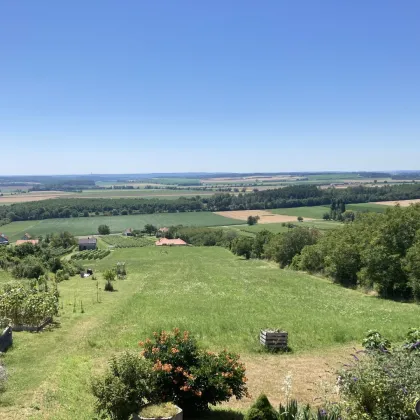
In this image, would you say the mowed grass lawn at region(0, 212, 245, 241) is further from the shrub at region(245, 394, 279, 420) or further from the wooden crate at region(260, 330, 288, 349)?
the shrub at region(245, 394, 279, 420)

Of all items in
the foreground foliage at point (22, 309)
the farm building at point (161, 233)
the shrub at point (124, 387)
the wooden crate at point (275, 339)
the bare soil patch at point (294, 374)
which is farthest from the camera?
the farm building at point (161, 233)

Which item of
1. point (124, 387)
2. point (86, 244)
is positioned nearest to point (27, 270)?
point (124, 387)

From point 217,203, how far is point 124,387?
581 feet

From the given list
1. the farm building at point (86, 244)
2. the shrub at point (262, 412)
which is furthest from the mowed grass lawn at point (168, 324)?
the farm building at point (86, 244)

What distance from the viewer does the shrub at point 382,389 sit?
8297mm

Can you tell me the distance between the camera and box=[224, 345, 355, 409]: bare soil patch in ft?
40.2

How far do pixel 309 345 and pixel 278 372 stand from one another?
3.64 metres

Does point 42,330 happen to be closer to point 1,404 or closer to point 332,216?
point 1,404

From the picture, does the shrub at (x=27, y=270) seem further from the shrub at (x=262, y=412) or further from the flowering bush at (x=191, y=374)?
the shrub at (x=262, y=412)

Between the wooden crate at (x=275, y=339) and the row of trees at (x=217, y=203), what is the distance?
155022 millimetres

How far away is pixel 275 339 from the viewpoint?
16953 mm

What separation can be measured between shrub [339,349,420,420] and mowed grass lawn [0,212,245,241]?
4498 inches

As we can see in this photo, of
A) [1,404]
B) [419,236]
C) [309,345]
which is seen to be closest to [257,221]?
[419,236]

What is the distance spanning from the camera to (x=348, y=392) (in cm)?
909
